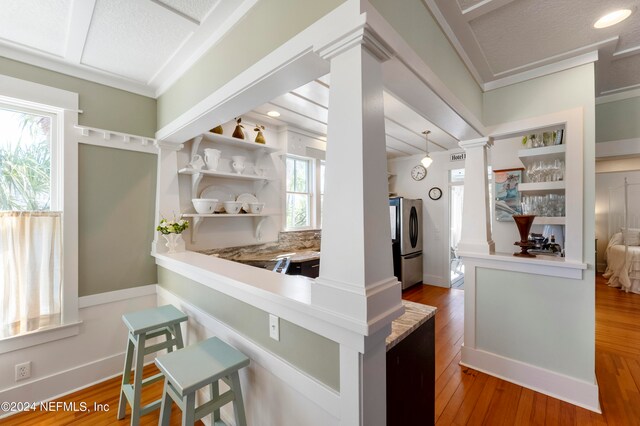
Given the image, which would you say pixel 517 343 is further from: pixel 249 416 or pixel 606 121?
pixel 606 121

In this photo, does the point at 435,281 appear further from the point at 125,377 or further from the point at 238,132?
the point at 125,377

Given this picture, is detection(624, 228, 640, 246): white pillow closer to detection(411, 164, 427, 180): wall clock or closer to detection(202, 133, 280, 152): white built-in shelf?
detection(411, 164, 427, 180): wall clock

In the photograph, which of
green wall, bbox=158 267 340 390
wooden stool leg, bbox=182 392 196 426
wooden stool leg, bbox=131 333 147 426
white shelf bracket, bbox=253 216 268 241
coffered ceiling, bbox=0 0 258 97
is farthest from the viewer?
white shelf bracket, bbox=253 216 268 241

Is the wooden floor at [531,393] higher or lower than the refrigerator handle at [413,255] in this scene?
lower

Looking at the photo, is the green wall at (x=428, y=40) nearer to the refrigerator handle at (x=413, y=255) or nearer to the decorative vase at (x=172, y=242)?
the decorative vase at (x=172, y=242)

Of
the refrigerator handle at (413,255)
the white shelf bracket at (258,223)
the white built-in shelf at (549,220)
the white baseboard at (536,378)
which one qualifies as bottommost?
the white baseboard at (536,378)

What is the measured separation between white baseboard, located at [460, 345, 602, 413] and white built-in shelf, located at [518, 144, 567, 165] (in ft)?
5.72

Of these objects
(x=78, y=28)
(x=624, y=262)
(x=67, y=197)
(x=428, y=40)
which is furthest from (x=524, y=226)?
(x=624, y=262)

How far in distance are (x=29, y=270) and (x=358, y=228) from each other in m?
2.51

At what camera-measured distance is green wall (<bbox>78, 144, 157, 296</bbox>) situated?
216 centimetres

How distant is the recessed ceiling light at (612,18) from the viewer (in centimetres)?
144

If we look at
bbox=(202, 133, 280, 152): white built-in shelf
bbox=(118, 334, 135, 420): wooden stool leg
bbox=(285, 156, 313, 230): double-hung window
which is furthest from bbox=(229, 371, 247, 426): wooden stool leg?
bbox=(285, 156, 313, 230): double-hung window

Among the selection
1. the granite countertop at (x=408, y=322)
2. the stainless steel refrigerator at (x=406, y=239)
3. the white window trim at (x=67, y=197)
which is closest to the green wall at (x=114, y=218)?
the white window trim at (x=67, y=197)

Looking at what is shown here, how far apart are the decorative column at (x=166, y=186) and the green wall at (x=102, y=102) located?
0.21 m
